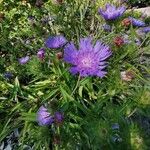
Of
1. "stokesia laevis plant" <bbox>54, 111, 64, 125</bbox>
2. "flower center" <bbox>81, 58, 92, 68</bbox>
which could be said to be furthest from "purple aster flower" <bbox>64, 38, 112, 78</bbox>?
"stokesia laevis plant" <bbox>54, 111, 64, 125</bbox>

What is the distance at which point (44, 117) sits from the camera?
2.43 meters

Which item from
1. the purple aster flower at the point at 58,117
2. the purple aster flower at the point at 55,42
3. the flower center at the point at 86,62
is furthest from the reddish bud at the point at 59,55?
the purple aster flower at the point at 58,117

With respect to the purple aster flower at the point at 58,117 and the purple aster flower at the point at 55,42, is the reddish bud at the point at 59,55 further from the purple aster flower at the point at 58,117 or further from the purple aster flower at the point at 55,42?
the purple aster flower at the point at 58,117

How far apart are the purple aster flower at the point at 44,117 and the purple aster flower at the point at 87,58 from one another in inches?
10.2

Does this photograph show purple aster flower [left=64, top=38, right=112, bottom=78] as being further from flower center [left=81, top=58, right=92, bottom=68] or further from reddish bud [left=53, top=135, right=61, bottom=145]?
reddish bud [left=53, top=135, right=61, bottom=145]

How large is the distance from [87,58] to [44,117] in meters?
0.39

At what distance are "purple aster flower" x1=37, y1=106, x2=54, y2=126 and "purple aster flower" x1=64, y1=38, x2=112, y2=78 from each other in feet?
0.85

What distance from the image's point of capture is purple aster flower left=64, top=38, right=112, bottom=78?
2.42 metres

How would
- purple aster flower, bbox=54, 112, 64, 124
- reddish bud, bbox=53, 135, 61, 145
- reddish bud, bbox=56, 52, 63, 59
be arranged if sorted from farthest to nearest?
reddish bud, bbox=56, 52, 63, 59, reddish bud, bbox=53, 135, 61, 145, purple aster flower, bbox=54, 112, 64, 124

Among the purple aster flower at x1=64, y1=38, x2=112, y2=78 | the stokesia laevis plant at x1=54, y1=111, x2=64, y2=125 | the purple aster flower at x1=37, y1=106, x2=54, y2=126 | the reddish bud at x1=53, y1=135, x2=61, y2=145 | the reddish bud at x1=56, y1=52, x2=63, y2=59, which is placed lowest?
the reddish bud at x1=53, y1=135, x2=61, y2=145

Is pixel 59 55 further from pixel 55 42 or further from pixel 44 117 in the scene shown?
pixel 44 117

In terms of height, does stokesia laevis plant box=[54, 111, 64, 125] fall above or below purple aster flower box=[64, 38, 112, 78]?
below

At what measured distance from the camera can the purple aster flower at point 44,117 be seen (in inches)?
94.7

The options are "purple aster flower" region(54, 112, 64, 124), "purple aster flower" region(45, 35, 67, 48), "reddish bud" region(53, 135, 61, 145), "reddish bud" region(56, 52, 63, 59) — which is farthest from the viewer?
"purple aster flower" region(45, 35, 67, 48)
